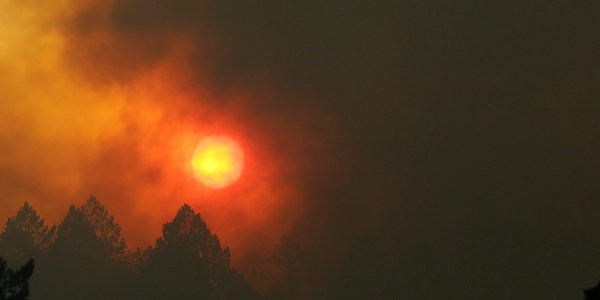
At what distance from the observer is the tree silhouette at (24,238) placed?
152ft

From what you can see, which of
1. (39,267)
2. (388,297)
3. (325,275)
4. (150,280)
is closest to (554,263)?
(325,275)

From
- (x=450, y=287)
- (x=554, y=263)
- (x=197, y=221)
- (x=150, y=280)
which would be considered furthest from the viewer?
(x=554, y=263)

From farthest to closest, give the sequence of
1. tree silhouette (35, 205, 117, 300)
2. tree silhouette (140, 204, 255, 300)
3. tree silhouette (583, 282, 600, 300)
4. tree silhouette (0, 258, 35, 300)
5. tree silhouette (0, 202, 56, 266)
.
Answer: tree silhouette (0, 202, 56, 266) < tree silhouette (35, 205, 117, 300) < tree silhouette (140, 204, 255, 300) < tree silhouette (0, 258, 35, 300) < tree silhouette (583, 282, 600, 300)

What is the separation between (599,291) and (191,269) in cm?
3263

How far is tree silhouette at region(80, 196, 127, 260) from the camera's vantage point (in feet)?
157

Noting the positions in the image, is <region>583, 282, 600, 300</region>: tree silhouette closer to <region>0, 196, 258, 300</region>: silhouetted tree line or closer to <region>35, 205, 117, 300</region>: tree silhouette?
<region>0, 196, 258, 300</region>: silhouetted tree line

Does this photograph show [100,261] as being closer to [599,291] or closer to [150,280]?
[150,280]

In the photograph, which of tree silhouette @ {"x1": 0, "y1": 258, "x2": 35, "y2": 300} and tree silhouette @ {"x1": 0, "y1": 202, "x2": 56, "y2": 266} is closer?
tree silhouette @ {"x1": 0, "y1": 258, "x2": 35, "y2": 300}

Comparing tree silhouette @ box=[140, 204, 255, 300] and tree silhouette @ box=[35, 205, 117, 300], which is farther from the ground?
tree silhouette @ box=[35, 205, 117, 300]

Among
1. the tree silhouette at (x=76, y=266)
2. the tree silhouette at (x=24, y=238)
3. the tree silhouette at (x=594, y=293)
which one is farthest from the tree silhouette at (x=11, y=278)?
the tree silhouette at (x=24, y=238)

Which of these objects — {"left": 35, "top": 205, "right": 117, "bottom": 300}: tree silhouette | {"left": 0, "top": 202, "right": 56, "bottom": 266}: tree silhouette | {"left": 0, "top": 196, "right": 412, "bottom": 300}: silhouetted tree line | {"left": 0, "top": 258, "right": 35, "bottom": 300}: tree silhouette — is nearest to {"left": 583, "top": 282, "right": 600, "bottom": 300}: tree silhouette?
{"left": 0, "top": 258, "right": 35, "bottom": 300}: tree silhouette

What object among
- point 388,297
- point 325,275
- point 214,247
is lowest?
point 388,297

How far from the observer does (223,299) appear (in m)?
42.3

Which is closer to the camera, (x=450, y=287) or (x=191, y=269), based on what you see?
(x=191, y=269)
